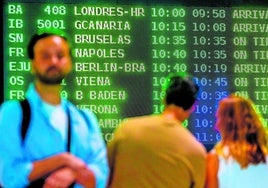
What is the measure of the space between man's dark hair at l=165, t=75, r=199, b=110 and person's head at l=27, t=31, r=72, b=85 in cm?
47

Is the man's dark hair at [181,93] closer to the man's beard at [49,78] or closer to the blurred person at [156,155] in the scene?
the blurred person at [156,155]

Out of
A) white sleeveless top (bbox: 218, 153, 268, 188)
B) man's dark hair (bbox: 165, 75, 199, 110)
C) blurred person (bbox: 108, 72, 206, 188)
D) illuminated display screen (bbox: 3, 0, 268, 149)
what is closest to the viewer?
blurred person (bbox: 108, 72, 206, 188)

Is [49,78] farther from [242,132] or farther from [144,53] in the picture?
[144,53]

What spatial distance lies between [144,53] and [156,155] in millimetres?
1260

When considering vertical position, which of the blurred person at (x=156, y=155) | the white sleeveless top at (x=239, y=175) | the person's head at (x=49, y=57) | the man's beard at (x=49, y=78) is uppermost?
the person's head at (x=49, y=57)

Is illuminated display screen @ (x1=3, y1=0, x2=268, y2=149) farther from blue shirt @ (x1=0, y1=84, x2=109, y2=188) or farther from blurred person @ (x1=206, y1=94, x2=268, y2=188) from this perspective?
blue shirt @ (x1=0, y1=84, x2=109, y2=188)

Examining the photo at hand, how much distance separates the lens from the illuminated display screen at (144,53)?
3668mm

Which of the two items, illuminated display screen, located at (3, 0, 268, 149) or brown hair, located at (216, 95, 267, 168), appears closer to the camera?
brown hair, located at (216, 95, 267, 168)

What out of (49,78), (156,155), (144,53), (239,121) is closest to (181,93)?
(156,155)

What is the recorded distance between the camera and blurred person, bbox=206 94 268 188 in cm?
284

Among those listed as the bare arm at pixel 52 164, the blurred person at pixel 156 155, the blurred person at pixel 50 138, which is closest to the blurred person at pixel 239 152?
the blurred person at pixel 156 155

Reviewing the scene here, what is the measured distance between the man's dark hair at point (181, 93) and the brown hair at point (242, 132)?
0.30 meters

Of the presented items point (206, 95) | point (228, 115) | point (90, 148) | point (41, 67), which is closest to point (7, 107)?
point (41, 67)

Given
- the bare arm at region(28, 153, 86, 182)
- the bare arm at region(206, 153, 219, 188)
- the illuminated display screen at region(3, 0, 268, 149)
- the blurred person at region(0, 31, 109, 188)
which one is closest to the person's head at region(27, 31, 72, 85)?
the blurred person at region(0, 31, 109, 188)
